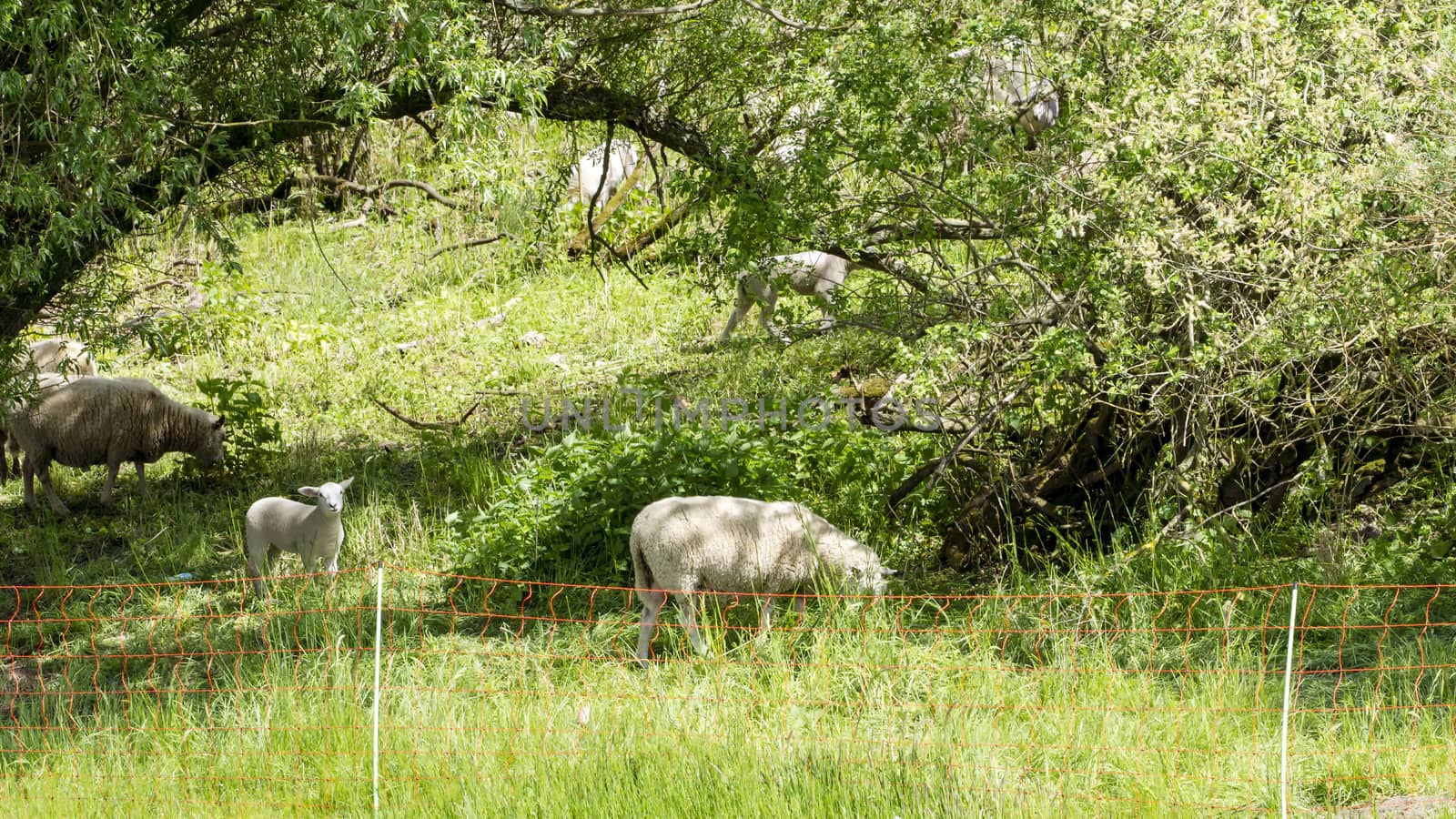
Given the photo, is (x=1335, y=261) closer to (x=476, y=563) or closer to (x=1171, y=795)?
(x=1171, y=795)

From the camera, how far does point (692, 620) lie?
677 centimetres

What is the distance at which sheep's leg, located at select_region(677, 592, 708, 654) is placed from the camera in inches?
266

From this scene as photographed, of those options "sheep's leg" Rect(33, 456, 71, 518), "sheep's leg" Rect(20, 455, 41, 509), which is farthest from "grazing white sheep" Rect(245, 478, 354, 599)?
"sheep's leg" Rect(20, 455, 41, 509)

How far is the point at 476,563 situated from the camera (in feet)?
26.3

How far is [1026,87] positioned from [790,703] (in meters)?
3.90

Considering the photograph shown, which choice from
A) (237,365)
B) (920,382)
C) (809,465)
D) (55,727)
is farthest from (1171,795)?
(237,365)

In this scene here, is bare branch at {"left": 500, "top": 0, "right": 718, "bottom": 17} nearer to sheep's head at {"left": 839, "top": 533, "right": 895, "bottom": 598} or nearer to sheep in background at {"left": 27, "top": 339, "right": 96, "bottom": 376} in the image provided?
sheep's head at {"left": 839, "top": 533, "right": 895, "bottom": 598}

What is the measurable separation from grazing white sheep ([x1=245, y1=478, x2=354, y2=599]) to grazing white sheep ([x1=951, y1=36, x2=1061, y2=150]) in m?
4.28

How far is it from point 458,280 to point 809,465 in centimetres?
760

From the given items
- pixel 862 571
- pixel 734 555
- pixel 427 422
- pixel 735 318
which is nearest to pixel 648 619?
pixel 734 555

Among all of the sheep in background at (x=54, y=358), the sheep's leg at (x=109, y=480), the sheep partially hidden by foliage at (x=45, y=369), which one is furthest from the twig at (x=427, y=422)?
the sheep in background at (x=54, y=358)

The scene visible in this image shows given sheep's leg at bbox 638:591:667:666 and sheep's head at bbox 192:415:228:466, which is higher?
sheep's leg at bbox 638:591:667:666

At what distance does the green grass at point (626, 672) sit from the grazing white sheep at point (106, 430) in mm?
336

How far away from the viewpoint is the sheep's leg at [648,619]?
22.4ft
